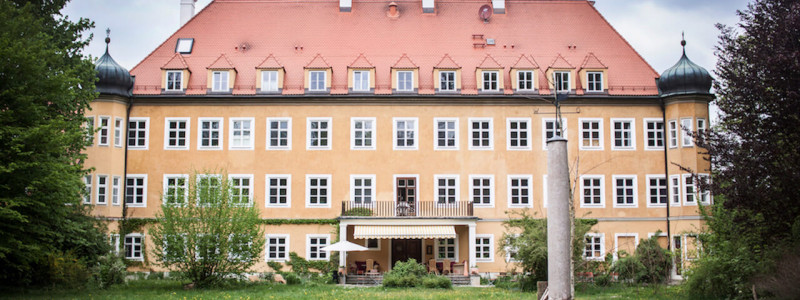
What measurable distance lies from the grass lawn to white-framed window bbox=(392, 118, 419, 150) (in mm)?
8557

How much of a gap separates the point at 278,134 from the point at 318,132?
1.75 metres

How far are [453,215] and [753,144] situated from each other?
53.6 feet

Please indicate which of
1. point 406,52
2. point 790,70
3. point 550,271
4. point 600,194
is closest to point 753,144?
point 790,70

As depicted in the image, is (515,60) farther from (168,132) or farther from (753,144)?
(753,144)

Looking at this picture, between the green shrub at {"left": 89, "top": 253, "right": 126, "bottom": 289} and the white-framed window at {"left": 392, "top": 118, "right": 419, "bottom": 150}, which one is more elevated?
the white-framed window at {"left": 392, "top": 118, "right": 419, "bottom": 150}

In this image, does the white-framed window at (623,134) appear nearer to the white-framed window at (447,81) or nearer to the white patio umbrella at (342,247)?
the white-framed window at (447,81)

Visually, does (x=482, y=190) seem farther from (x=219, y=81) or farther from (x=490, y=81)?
(x=219, y=81)

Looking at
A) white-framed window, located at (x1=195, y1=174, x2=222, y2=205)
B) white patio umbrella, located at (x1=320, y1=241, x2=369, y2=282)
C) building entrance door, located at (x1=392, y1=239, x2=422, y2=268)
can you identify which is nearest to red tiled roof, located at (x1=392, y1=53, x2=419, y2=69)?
building entrance door, located at (x1=392, y1=239, x2=422, y2=268)

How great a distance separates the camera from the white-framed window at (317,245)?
3170 centimetres

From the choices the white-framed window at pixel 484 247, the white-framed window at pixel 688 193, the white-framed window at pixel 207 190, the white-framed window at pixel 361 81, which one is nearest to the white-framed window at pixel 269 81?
the white-framed window at pixel 361 81

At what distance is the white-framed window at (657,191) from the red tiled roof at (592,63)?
17.5 ft

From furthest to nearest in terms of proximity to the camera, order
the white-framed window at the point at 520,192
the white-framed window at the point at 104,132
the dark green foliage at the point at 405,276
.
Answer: the white-framed window at the point at 520,192, the white-framed window at the point at 104,132, the dark green foliage at the point at 405,276

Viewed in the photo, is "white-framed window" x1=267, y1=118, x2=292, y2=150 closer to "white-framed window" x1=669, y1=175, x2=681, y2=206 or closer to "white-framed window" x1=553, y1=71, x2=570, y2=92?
"white-framed window" x1=553, y1=71, x2=570, y2=92

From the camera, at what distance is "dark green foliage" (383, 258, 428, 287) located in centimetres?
2622
